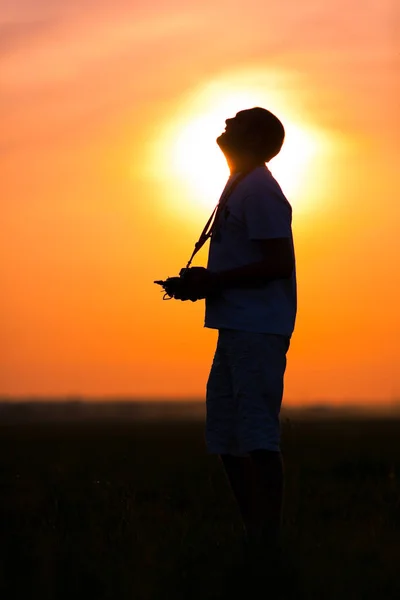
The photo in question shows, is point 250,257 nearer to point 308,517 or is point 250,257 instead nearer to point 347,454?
point 308,517

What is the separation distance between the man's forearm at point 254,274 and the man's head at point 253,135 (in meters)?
0.58

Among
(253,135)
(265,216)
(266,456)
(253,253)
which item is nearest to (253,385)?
(266,456)

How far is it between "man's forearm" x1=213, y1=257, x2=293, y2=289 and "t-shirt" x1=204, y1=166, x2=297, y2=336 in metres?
0.05

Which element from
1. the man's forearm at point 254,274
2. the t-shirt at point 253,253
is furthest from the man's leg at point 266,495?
the man's forearm at point 254,274

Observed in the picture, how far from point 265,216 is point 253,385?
785 millimetres

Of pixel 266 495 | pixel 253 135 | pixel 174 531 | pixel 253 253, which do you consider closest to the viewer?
pixel 266 495

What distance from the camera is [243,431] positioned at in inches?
220

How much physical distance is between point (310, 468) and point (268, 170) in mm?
5278

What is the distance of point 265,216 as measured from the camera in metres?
5.62

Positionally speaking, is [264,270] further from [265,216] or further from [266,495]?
[266,495]

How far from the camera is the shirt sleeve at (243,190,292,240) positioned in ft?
18.4

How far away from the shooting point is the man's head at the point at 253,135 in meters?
5.86

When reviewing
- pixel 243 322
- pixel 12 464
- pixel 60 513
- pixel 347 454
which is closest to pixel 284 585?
pixel 243 322

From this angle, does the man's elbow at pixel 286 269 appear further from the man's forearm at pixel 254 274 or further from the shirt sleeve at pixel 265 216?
the shirt sleeve at pixel 265 216
